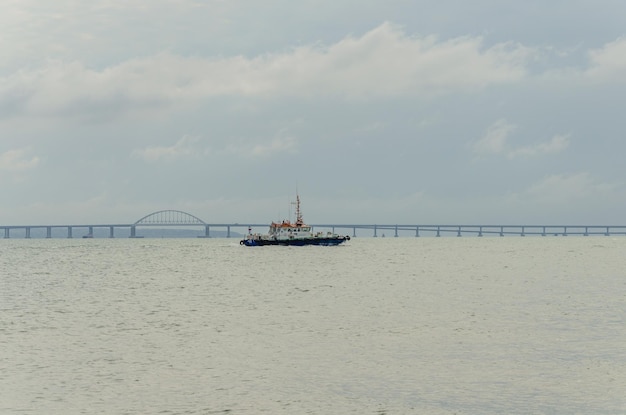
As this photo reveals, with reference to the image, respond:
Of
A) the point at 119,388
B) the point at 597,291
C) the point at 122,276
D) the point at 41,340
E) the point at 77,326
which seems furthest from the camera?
the point at 122,276

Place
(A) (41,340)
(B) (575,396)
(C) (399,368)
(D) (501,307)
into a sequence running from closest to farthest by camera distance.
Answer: (B) (575,396) < (C) (399,368) < (A) (41,340) < (D) (501,307)

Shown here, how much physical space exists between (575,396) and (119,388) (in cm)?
1537

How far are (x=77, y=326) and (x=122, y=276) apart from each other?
57072 millimetres

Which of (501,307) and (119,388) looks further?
(501,307)

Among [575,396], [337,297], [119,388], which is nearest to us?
Answer: [575,396]

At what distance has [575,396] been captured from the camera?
2802 cm

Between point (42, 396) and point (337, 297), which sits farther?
point (337, 297)

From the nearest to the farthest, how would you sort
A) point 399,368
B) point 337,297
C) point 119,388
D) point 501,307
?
1. point 119,388
2. point 399,368
3. point 501,307
4. point 337,297

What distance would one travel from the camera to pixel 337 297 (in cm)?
6962

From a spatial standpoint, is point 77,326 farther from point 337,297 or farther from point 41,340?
point 337,297

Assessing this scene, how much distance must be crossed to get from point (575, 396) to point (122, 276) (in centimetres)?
8337

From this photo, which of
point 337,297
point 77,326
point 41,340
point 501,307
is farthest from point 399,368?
point 337,297

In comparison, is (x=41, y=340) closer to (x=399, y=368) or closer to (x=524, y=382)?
(x=399, y=368)

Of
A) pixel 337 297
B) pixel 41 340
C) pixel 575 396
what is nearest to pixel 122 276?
pixel 337 297
